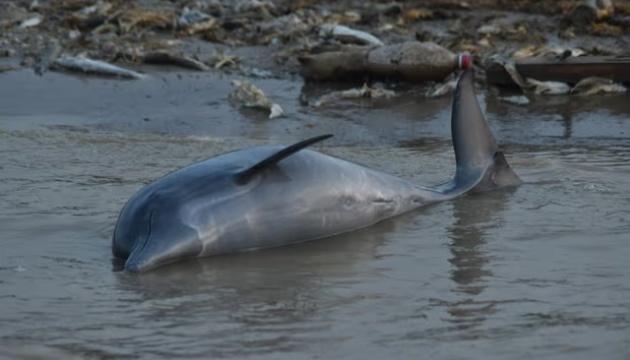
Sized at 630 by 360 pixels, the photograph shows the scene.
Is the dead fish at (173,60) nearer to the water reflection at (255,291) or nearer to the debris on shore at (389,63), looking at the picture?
the debris on shore at (389,63)

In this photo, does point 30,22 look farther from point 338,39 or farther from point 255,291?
point 255,291

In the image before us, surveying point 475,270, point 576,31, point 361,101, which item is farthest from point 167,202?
point 576,31

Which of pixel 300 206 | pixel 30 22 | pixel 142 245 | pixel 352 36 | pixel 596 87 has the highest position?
pixel 300 206

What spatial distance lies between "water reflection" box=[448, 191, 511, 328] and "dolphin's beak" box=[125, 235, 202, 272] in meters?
1.37

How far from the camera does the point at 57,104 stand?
43.5ft

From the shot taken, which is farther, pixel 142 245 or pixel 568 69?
pixel 568 69

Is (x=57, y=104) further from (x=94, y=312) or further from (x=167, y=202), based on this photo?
(x=94, y=312)

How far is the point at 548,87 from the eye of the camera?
43.2ft

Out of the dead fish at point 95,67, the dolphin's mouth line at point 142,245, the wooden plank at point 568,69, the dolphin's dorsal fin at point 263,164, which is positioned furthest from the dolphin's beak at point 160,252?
the dead fish at point 95,67

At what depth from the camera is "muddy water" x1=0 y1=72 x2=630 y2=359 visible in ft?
17.5

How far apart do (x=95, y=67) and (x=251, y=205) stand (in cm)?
789

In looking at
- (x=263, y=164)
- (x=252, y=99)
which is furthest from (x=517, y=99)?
(x=263, y=164)

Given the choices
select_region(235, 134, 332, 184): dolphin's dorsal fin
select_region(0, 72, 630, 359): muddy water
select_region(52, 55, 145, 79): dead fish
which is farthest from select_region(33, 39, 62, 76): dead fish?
select_region(235, 134, 332, 184): dolphin's dorsal fin

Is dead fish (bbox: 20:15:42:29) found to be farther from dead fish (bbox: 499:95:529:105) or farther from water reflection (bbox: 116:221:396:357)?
water reflection (bbox: 116:221:396:357)
